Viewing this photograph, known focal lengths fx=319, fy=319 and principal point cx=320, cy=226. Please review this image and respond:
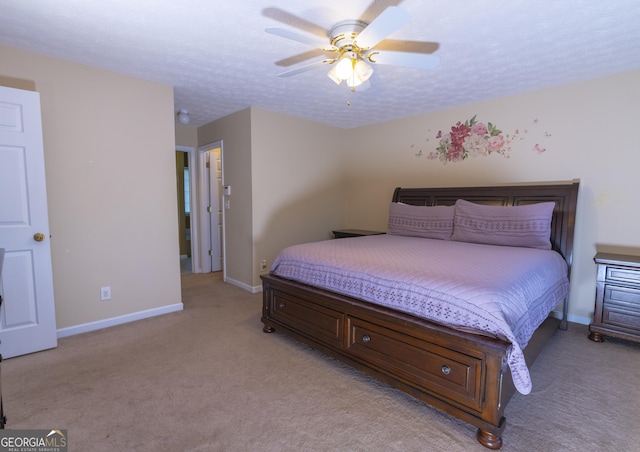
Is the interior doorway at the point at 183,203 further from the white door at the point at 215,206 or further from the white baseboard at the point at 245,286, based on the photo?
the white baseboard at the point at 245,286

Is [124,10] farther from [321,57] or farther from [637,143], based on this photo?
[637,143]

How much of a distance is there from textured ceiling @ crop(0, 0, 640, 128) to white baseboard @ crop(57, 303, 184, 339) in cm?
211

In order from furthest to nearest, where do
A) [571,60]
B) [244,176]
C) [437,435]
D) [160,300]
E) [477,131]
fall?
[244,176] < [477,131] < [160,300] < [571,60] < [437,435]

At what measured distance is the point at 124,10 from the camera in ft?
6.25

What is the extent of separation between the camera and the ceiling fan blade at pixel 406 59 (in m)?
2.03

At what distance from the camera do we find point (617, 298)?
2600 millimetres

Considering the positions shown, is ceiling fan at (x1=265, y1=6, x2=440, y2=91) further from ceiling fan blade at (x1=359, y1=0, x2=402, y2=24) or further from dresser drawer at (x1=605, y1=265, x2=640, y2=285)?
dresser drawer at (x1=605, y1=265, x2=640, y2=285)

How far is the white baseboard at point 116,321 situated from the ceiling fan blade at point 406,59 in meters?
3.02

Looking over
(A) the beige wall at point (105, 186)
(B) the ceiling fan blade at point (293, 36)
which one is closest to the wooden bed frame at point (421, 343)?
(A) the beige wall at point (105, 186)

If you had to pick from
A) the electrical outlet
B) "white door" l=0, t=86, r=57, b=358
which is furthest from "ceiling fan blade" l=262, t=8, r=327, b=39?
the electrical outlet

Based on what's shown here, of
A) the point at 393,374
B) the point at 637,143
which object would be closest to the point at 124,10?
the point at 393,374

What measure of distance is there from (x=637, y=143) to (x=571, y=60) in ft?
3.27

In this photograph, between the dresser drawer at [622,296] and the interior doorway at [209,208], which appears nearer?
the dresser drawer at [622,296]

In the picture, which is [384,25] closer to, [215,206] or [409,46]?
[409,46]
